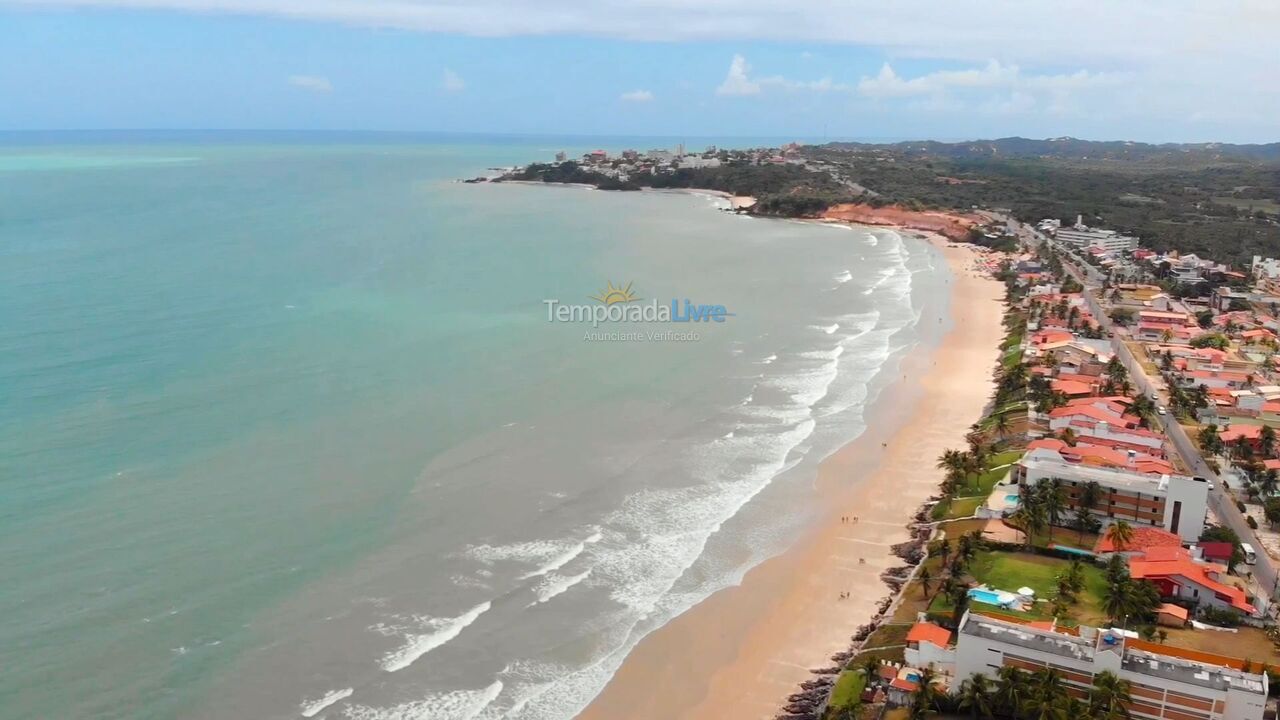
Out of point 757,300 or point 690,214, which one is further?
point 690,214

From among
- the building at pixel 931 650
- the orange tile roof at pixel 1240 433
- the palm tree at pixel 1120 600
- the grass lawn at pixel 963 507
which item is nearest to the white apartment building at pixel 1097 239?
the orange tile roof at pixel 1240 433

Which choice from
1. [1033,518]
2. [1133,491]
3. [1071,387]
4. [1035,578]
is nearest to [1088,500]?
[1133,491]

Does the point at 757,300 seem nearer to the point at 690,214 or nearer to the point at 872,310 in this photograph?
the point at 872,310

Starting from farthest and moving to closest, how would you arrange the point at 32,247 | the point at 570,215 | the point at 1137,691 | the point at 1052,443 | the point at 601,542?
the point at 570,215 < the point at 32,247 < the point at 1052,443 < the point at 601,542 < the point at 1137,691

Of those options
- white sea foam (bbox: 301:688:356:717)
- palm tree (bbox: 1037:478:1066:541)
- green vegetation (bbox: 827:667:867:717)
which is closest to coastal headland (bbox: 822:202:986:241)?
palm tree (bbox: 1037:478:1066:541)

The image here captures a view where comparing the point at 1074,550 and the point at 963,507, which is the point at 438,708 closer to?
the point at 963,507

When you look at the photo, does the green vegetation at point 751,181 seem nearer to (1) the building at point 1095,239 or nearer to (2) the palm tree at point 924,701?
(1) the building at point 1095,239

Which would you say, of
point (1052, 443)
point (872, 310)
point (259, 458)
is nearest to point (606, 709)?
point (259, 458)
